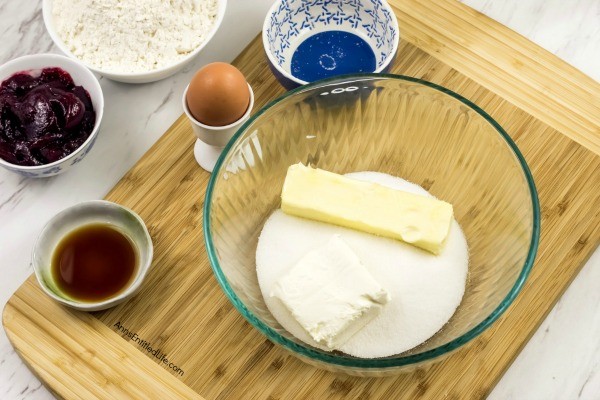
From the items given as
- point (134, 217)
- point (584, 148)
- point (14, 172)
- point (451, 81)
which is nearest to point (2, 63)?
point (14, 172)

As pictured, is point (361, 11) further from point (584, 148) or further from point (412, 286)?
point (412, 286)

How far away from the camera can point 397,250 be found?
1501 millimetres

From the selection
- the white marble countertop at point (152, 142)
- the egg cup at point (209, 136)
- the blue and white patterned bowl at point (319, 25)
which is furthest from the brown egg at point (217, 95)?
the white marble countertop at point (152, 142)

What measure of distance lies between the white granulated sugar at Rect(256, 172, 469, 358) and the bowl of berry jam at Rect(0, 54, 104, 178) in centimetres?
51

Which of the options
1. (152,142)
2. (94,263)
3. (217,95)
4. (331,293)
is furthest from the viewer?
(152,142)

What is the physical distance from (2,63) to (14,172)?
33 centimetres

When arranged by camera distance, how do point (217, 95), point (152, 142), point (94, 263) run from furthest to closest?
point (152, 142) < point (94, 263) < point (217, 95)

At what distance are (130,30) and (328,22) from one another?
17.8 inches

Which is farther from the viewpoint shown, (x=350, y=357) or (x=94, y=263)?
(x=94, y=263)

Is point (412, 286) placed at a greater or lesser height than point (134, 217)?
greater

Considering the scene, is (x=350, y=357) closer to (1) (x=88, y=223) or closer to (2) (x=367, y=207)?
(2) (x=367, y=207)

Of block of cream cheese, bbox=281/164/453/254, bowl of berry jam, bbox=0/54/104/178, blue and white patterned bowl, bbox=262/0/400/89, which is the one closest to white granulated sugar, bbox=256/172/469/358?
block of cream cheese, bbox=281/164/453/254

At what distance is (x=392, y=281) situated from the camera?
148 centimetres

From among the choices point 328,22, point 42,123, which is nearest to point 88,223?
point 42,123
